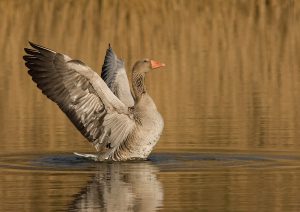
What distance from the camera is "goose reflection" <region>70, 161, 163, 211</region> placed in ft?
42.0

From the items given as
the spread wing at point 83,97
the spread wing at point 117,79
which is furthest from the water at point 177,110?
the spread wing at point 117,79

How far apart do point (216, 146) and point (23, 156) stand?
2845 mm

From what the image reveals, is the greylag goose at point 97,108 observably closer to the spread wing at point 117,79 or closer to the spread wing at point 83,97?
the spread wing at point 83,97

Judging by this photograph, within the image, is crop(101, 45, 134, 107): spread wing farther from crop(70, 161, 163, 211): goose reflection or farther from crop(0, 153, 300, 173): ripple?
crop(70, 161, 163, 211): goose reflection

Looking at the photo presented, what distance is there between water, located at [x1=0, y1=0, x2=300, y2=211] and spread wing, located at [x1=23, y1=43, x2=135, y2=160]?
62 centimetres

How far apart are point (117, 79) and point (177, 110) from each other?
93.9 inches

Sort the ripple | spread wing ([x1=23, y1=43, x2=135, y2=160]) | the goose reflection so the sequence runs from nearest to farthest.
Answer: the goose reflection
the ripple
spread wing ([x1=23, y1=43, x2=135, y2=160])

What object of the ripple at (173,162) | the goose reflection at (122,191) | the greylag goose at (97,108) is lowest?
the goose reflection at (122,191)

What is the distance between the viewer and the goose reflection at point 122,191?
12.8 metres

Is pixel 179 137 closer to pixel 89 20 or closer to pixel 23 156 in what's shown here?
pixel 23 156

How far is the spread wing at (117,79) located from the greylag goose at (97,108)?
1.30 metres

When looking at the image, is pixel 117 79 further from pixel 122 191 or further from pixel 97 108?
pixel 122 191

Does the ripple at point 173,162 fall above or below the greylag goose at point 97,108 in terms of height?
below

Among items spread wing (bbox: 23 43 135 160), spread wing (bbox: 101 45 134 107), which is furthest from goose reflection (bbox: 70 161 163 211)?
spread wing (bbox: 101 45 134 107)
